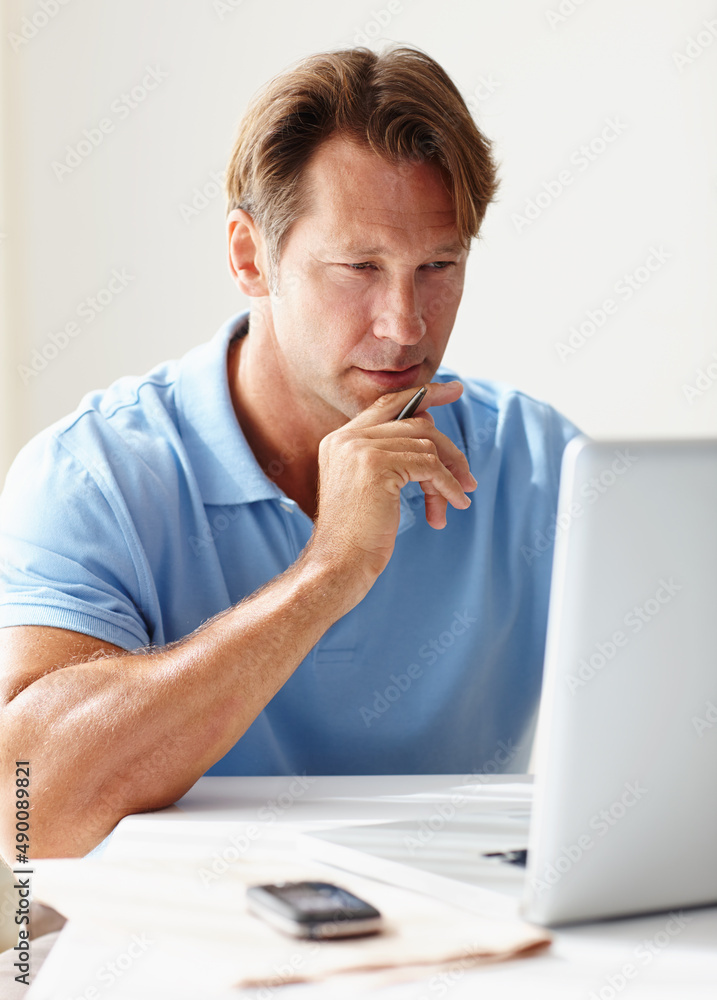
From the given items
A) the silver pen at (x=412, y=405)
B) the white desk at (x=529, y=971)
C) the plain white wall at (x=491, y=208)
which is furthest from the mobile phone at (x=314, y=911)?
the plain white wall at (x=491, y=208)

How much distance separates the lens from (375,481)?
1.15 metres

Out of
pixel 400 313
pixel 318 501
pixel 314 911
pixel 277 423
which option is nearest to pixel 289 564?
pixel 318 501

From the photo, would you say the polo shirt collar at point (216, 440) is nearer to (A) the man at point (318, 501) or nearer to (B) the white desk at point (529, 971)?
(A) the man at point (318, 501)

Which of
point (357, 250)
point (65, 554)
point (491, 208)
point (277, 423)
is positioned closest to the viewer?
point (65, 554)

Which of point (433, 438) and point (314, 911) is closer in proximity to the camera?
point (314, 911)

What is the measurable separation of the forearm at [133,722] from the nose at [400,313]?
1.38 feet

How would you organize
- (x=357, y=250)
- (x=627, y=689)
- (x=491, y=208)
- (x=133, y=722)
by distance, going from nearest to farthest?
(x=627, y=689) → (x=133, y=722) → (x=357, y=250) → (x=491, y=208)

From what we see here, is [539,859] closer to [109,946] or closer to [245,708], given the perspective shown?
[109,946]

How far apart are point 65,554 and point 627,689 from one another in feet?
2.36

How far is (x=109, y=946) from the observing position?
0.58 metres

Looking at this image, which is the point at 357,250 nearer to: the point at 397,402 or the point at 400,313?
the point at 400,313

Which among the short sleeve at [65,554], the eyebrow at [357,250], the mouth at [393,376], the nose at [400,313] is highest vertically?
the eyebrow at [357,250]

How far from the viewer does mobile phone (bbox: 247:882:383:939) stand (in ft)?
1.93

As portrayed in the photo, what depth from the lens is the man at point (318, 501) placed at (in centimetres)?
103
